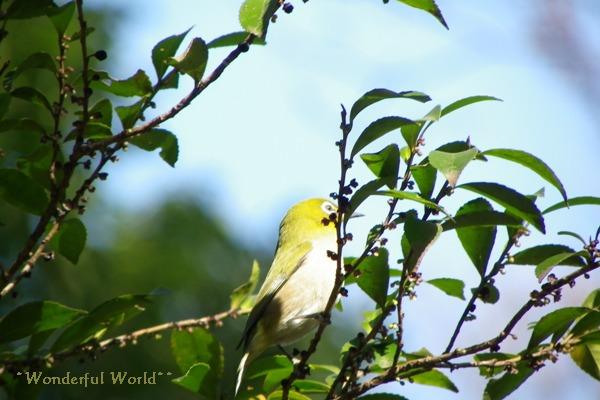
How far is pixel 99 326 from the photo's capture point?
191cm

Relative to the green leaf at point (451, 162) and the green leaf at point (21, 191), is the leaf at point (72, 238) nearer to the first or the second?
the green leaf at point (21, 191)

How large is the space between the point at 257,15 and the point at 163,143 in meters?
0.50

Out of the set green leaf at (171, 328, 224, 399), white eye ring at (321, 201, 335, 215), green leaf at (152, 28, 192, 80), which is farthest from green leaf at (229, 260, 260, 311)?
white eye ring at (321, 201, 335, 215)

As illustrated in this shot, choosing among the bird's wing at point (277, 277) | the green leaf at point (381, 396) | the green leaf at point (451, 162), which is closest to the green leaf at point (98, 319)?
the green leaf at point (381, 396)

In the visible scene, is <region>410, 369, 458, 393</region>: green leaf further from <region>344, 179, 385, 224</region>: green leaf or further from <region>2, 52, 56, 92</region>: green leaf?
<region>2, 52, 56, 92</region>: green leaf

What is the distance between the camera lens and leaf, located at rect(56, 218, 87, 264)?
2.04 metres

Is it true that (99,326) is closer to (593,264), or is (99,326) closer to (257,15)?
(257,15)

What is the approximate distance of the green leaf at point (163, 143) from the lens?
201cm

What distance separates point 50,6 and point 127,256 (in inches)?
321

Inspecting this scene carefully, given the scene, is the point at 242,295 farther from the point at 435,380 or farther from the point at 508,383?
the point at 508,383

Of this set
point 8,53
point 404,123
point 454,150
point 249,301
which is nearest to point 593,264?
point 454,150

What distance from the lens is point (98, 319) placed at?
1.88 meters

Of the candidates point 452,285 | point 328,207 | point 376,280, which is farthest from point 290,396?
point 328,207

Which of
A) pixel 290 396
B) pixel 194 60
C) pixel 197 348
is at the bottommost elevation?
pixel 290 396
